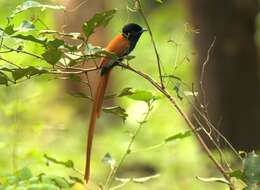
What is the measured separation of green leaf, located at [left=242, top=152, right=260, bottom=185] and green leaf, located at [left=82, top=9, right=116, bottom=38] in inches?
20.0

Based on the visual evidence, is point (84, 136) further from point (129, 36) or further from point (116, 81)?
point (129, 36)

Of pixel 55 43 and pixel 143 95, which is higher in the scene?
pixel 55 43

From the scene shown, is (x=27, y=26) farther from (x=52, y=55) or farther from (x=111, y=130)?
(x=111, y=130)

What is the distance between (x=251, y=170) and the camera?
1.64m

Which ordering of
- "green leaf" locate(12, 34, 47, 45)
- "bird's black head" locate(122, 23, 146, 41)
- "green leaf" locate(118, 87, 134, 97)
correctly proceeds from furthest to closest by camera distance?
"bird's black head" locate(122, 23, 146, 41) < "green leaf" locate(118, 87, 134, 97) < "green leaf" locate(12, 34, 47, 45)

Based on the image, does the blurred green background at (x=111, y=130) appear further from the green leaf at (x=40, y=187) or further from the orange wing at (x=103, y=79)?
the green leaf at (x=40, y=187)

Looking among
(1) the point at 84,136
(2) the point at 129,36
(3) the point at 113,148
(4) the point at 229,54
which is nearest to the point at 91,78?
(1) the point at 84,136

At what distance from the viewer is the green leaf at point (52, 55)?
5.48 ft

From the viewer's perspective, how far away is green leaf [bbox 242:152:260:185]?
64.4 inches

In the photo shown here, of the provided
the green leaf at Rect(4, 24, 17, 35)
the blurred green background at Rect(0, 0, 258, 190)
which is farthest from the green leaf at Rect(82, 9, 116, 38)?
the blurred green background at Rect(0, 0, 258, 190)

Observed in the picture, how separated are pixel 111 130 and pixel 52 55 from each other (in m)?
5.79

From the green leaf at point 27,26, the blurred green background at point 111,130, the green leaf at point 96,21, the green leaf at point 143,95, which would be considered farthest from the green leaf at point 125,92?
the blurred green background at point 111,130

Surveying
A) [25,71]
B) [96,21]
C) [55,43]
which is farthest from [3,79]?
[96,21]

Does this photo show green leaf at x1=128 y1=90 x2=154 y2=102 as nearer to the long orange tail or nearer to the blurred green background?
the long orange tail
